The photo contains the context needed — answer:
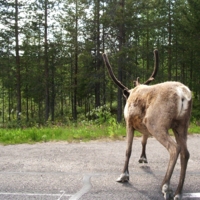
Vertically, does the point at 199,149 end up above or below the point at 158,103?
below

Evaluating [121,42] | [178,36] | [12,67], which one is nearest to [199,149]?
[121,42]

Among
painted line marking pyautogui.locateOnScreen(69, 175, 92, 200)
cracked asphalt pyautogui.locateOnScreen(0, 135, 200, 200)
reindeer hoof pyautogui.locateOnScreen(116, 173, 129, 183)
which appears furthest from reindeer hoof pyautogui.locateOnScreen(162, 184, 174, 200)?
painted line marking pyautogui.locateOnScreen(69, 175, 92, 200)

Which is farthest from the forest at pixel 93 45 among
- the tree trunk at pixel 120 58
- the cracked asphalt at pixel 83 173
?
the cracked asphalt at pixel 83 173

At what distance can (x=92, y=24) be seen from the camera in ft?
80.1

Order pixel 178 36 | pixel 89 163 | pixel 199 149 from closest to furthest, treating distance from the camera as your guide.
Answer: pixel 89 163 → pixel 199 149 → pixel 178 36

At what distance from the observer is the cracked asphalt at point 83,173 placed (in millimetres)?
3752

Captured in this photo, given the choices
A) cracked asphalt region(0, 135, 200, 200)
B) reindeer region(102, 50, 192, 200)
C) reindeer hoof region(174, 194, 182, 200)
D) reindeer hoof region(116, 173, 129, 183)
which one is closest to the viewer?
reindeer hoof region(174, 194, 182, 200)

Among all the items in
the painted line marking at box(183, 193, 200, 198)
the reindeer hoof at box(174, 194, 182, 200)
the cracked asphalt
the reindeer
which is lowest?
the cracked asphalt

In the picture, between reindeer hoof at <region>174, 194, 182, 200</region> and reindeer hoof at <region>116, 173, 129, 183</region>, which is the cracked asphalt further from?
reindeer hoof at <region>174, 194, 182, 200</region>

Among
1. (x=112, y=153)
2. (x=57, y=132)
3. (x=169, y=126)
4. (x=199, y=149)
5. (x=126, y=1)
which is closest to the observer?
(x=169, y=126)

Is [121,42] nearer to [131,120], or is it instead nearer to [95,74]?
[95,74]

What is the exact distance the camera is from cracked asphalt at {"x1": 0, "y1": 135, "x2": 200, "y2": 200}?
3752mm

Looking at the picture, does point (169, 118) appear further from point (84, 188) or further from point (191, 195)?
point (84, 188)

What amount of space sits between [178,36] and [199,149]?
24193 millimetres
